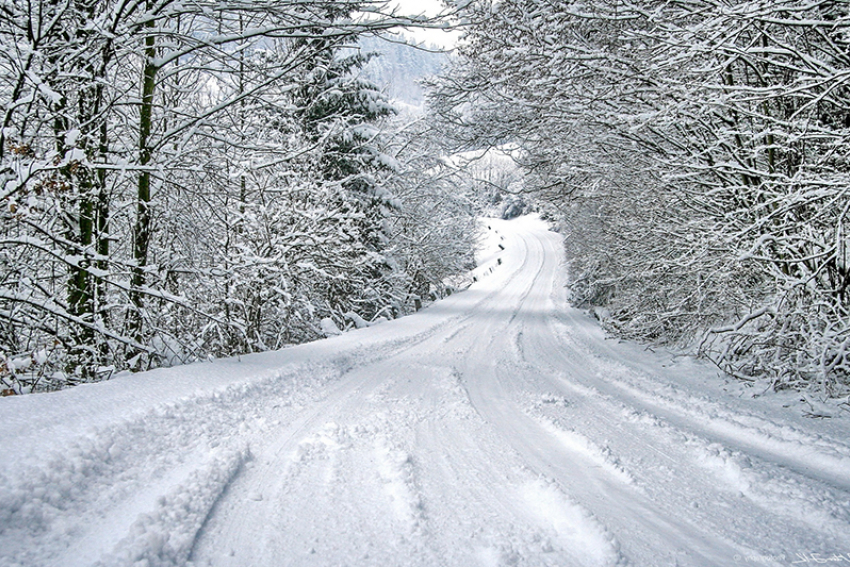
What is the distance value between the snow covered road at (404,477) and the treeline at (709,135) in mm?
1434

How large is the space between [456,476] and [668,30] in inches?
173

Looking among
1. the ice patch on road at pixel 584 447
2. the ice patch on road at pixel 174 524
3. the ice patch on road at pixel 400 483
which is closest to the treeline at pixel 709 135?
the ice patch on road at pixel 584 447

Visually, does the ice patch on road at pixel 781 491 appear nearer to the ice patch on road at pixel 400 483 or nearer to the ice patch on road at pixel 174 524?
the ice patch on road at pixel 400 483

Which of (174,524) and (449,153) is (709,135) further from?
(174,524)

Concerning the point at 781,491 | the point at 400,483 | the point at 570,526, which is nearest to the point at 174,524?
the point at 400,483

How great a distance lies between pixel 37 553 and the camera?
1427 mm

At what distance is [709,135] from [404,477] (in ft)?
20.4

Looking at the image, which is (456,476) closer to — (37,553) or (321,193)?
(37,553)

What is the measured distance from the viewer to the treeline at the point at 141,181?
3.40 m

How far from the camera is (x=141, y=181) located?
16.3ft

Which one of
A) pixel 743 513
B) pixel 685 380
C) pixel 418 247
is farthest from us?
pixel 418 247

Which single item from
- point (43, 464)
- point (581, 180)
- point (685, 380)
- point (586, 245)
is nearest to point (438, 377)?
point (685, 380)

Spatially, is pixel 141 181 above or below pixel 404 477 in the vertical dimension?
above

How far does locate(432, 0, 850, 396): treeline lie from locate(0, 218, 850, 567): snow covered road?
1.43m
